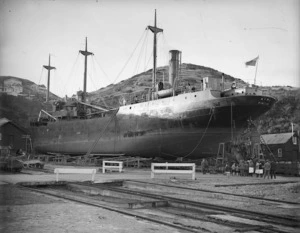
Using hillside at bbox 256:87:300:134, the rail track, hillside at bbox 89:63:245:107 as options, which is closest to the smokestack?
the rail track

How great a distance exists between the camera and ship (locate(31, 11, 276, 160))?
25.3m

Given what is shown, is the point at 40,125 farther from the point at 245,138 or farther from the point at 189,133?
the point at 245,138

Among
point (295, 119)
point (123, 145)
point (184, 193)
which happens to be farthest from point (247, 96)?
point (295, 119)

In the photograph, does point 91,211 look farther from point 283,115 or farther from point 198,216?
point 283,115

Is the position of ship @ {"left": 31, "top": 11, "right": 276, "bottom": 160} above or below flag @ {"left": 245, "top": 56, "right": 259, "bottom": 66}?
below

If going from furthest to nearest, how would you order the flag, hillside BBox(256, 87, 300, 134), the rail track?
hillside BBox(256, 87, 300, 134), the flag, the rail track

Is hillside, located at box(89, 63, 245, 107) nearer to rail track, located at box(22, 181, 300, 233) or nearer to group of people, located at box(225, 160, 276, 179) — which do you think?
group of people, located at box(225, 160, 276, 179)

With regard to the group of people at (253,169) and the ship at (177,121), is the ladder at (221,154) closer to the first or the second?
the ship at (177,121)

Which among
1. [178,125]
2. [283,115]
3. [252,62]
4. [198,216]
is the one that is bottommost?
[198,216]

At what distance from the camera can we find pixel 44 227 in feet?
20.4

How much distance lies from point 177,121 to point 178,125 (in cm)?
32

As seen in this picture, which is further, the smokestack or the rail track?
the smokestack

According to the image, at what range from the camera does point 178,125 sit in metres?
26.9

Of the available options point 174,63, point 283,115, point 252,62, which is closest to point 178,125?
point 252,62
